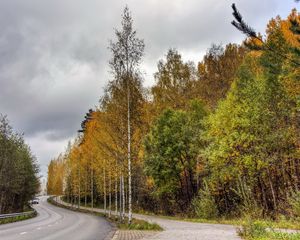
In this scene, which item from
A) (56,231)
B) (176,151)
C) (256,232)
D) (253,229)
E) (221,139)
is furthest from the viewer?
(176,151)

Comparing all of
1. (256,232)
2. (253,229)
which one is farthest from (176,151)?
(256,232)

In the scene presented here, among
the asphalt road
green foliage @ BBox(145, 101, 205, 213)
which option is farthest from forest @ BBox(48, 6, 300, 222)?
the asphalt road

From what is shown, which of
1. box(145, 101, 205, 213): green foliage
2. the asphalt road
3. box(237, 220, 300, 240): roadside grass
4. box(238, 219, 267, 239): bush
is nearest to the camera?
box(237, 220, 300, 240): roadside grass

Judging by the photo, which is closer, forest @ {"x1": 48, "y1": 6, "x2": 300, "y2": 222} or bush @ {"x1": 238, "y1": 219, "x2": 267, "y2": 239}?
bush @ {"x1": 238, "y1": 219, "x2": 267, "y2": 239}

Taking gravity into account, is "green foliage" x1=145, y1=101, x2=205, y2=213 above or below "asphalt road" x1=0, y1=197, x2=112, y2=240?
above

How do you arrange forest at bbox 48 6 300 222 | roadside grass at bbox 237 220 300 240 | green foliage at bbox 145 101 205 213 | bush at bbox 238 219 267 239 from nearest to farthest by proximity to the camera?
roadside grass at bbox 237 220 300 240, bush at bbox 238 219 267 239, forest at bbox 48 6 300 222, green foliage at bbox 145 101 205 213

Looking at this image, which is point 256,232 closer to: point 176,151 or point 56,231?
point 56,231

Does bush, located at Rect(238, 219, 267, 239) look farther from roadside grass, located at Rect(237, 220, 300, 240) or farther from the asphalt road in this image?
the asphalt road

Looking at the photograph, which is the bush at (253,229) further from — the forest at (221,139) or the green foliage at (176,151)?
the green foliage at (176,151)

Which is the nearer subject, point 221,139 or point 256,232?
point 256,232

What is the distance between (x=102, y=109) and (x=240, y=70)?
11781mm

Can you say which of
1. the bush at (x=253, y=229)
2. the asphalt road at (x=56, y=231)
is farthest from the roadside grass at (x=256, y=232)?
the asphalt road at (x=56, y=231)

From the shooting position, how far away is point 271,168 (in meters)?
26.7

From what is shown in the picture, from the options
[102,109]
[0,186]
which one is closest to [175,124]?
[102,109]
